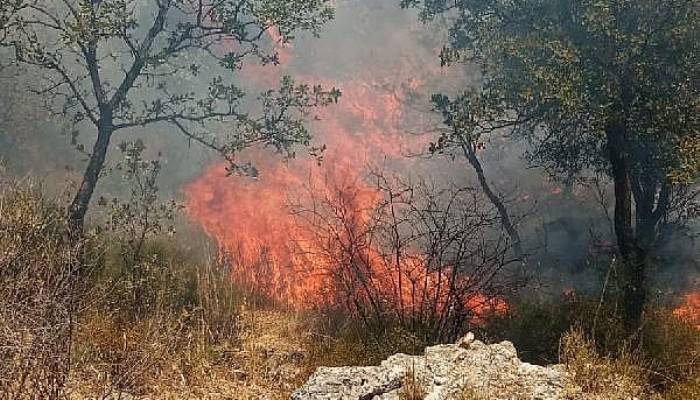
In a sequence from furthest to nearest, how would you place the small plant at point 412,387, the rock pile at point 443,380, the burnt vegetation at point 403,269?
the burnt vegetation at point 403,269 → the rock pile at point 443,380 → the small plant at point 412,387

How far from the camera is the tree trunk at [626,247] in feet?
32.0

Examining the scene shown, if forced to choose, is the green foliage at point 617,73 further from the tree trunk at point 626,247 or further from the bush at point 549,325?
the bush at point 549,325

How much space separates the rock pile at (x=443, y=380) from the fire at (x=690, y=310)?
5016mm

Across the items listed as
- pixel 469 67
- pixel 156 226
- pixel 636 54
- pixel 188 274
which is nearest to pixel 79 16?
pixel 156 226

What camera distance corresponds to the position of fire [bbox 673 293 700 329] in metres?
10.9

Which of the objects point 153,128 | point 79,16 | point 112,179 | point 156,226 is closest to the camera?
point 79,16

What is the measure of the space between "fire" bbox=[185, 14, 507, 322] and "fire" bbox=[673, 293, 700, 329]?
124 inches

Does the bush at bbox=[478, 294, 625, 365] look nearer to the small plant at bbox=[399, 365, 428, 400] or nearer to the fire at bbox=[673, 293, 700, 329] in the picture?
the fire at bbox=[673, 293, 700, 329]

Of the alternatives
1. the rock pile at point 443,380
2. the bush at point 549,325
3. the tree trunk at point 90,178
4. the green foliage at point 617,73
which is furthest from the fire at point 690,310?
the tree trunk at point 90,178

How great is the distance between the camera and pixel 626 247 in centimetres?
1012

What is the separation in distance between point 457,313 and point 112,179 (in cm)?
1217

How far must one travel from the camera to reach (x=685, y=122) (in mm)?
9281

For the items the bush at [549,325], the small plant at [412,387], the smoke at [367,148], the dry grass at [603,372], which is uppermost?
→ the smoke at [367,148]

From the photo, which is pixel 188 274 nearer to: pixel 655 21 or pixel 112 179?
pixel 112 179
